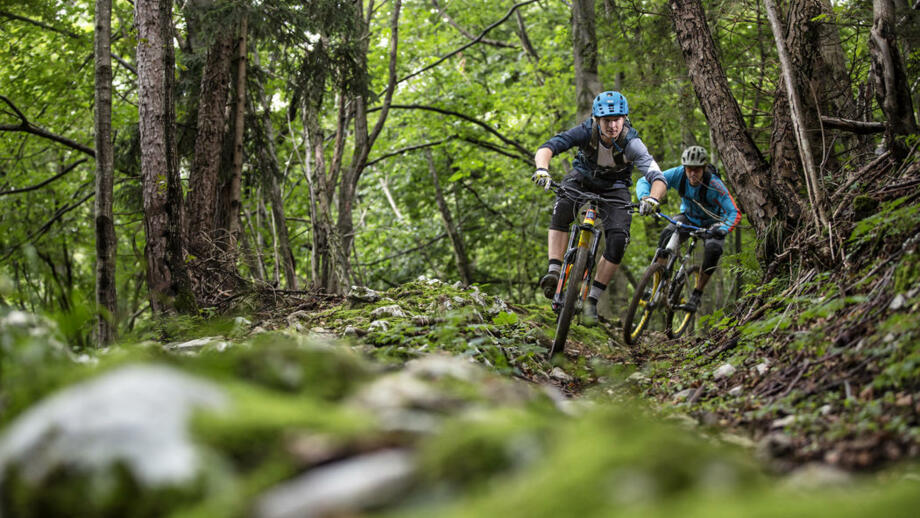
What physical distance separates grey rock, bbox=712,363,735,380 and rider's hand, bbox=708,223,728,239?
286 cm

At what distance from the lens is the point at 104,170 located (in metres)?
6.43

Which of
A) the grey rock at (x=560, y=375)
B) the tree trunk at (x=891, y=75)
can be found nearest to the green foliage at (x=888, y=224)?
the tree trunk at (x=891, y=75)

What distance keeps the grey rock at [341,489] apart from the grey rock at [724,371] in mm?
4229

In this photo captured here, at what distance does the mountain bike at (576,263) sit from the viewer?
22.1 ft

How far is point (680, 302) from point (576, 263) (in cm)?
270

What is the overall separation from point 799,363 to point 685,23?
4858 millimetres

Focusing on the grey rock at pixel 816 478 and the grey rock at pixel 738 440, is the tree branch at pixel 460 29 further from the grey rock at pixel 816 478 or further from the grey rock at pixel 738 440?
the grey rock at pixel 816 478

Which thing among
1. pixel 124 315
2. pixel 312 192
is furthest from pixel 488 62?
pixel 124 315

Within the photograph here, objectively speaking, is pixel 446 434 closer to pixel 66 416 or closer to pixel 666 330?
pixel 66 416

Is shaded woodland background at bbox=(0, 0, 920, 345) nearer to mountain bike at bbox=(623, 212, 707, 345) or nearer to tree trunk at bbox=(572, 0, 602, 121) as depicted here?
tree trunk at bbox=(572, 0, 602, 121)

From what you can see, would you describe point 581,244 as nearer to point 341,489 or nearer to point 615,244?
point 615,244

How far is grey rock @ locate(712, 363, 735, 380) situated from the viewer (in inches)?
213

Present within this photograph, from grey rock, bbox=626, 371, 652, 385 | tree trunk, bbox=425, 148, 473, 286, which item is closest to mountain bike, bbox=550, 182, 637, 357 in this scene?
grey rock, bbox=626, 371, 652, 385

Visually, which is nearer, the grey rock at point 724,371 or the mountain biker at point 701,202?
the grey rock at point 724,371
